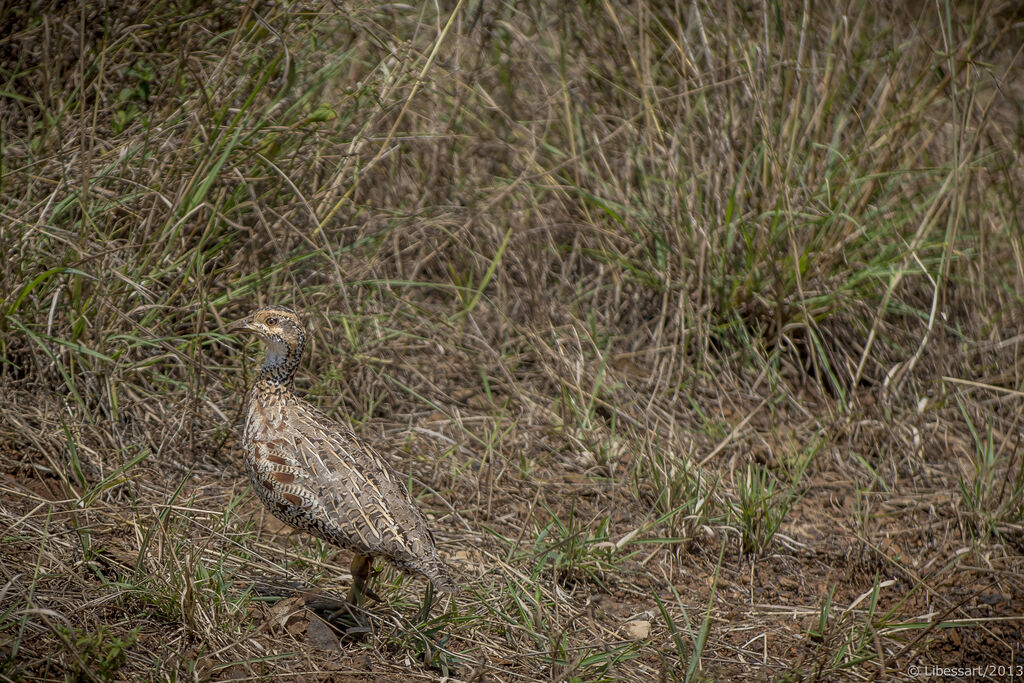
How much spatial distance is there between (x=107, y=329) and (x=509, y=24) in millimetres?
3511

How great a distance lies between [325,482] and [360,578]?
0.44 metres

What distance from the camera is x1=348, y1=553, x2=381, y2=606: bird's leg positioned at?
4145 millimetres

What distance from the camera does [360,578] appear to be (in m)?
4.16

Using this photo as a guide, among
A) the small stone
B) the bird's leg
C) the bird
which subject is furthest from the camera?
the small stone

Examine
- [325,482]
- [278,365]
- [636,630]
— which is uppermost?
[278,365]

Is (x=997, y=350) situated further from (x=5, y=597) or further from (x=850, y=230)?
(x=5, y=597)

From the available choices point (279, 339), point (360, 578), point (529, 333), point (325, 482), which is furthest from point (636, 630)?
point (279, 339)

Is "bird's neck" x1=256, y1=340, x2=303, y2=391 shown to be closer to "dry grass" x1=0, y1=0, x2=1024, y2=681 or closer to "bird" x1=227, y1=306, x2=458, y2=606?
"bird" x1=227, y1=306, x2=458, y2=606

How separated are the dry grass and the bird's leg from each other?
15 cm

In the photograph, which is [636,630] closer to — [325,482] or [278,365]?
[325,482]

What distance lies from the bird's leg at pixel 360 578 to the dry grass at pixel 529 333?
0.15 meters

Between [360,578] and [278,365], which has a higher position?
[278,365]

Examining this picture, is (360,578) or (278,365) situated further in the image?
(278,365)

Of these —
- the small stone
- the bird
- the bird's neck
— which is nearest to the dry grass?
the small stone
